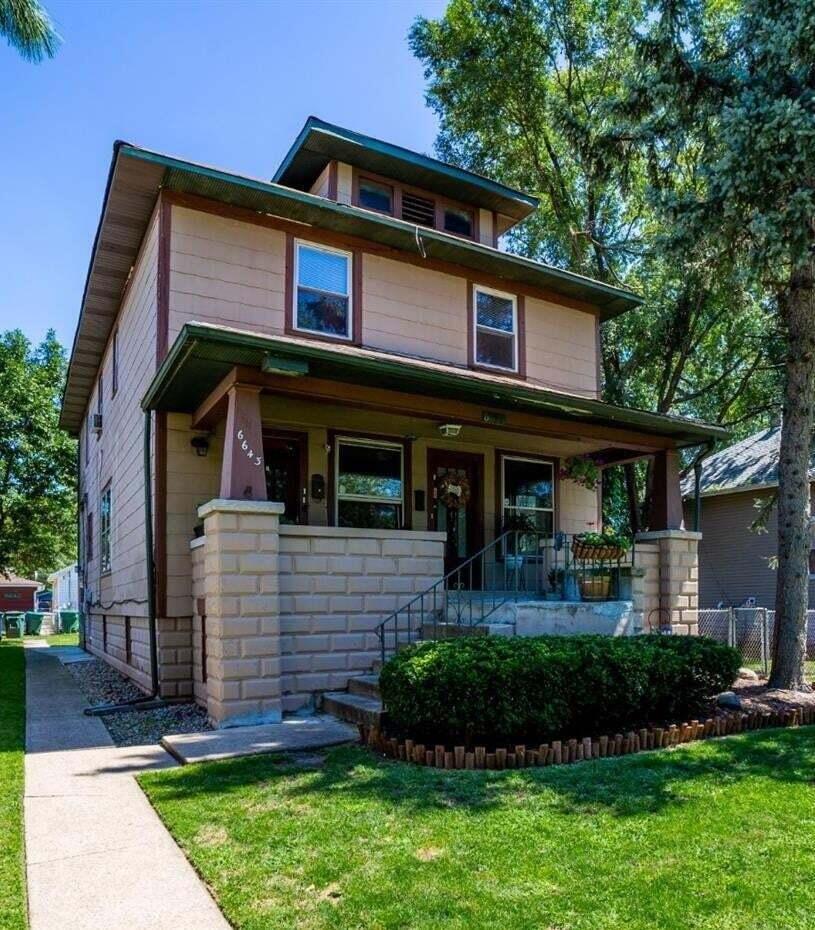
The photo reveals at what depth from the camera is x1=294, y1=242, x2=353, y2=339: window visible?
10.4m

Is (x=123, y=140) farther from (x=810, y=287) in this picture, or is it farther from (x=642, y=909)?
(x=642, y=909)

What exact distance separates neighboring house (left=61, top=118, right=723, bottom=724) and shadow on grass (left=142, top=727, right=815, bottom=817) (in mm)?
1767

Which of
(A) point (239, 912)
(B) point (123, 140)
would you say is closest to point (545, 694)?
(A) point (239, 912)

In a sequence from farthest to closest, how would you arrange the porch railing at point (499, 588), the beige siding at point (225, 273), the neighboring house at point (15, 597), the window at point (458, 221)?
1. the neighboring house at point (15, 597)
2. the window at point (458, 221)
3. the beige siding at point (225, 273)
4. the porch railing at point (499, 588)

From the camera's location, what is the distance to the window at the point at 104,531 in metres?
14.2

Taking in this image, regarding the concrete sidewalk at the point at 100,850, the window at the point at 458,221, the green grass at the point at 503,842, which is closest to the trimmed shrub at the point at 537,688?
the green grass at the point at 503,842

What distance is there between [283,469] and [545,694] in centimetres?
536

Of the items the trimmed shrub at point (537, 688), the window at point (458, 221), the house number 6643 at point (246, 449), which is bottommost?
the trimmed shrub at point (537, 688)

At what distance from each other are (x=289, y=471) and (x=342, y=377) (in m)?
2.47

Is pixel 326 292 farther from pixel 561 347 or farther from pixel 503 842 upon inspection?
pixel 503 842

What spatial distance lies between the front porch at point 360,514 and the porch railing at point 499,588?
1.2 inches

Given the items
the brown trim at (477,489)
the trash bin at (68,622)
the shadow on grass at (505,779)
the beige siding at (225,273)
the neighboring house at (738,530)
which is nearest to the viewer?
the shadow on grass at (505,779)

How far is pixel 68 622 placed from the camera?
100.0 feet

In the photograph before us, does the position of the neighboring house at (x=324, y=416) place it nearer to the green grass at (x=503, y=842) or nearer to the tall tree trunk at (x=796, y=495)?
the tall tree trunk at (x=796, y=495)
